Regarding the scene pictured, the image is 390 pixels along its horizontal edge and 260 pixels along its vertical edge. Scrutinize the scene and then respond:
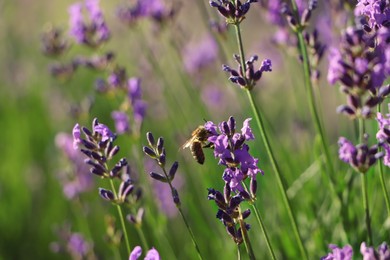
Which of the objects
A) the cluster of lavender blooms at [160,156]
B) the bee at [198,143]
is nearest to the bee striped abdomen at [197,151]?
the bee at [198,143]

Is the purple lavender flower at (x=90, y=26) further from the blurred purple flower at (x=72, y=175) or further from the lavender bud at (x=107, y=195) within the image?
the lavender bud at (x=107, y=195)

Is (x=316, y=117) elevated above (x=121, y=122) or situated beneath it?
situated beneath

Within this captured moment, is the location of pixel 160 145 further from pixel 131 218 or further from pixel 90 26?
pixel 90 26

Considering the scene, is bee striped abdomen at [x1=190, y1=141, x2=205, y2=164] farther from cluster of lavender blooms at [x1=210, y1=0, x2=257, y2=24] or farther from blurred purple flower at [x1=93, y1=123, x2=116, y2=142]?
cluster of lavender blooms at [x1=210, y1=0, x2=257, y2=24]

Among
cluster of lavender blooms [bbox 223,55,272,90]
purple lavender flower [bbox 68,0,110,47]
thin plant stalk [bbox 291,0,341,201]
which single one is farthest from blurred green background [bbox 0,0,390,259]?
cluster of lavender blooms [bbox 223,55,272,90]

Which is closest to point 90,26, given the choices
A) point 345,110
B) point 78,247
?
point 78,247

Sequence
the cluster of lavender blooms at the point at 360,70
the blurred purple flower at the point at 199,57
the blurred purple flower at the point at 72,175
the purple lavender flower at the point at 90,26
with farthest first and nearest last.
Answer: the blurred purple flower at the point at 199,57
the blurred purple flower at the point at 72,175
the purple lavender flower at the point at 90,26
the cluster of lavender blooms at the point at 360,70

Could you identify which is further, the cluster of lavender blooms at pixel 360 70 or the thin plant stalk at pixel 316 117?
the thin plant stalk at pixel 316 117

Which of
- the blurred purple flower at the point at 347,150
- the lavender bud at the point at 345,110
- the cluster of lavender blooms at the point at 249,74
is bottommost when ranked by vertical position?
the blurred purple flower at the point at 347,150
